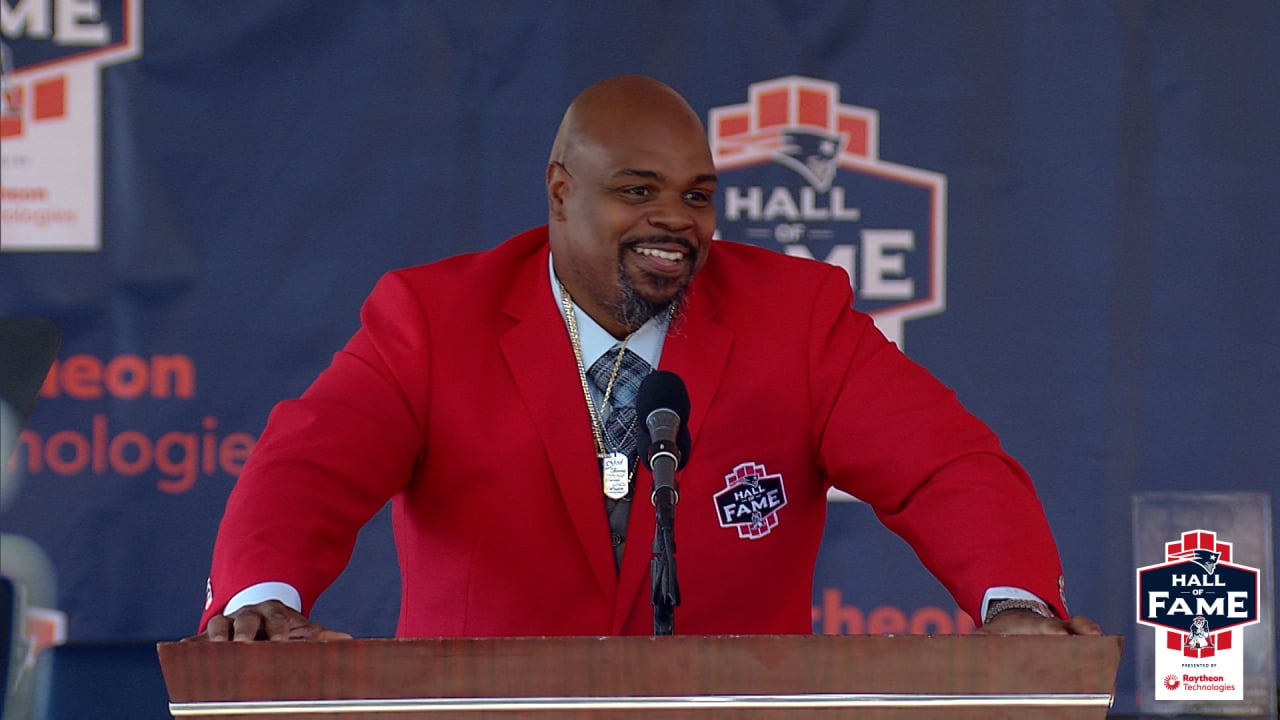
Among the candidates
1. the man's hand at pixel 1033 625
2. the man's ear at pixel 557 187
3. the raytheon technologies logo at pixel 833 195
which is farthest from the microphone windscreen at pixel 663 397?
the raytheon technologies logo at pixel 833 195

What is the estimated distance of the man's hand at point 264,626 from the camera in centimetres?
175

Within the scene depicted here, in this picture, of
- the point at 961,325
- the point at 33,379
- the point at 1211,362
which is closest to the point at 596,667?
the point at 33,379

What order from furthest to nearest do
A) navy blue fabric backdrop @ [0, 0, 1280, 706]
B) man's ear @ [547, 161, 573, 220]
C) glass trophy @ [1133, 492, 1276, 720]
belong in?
navy blue fabric backdrop @ [0, 0, 1280, 706] < man's ear @ [547, 161, 573, 220] < glass trophy @ [1133, 492, 1276, 720]

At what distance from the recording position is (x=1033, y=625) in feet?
5.97

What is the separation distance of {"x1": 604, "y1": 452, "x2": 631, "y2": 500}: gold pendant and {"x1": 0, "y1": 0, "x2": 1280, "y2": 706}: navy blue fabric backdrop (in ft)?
4.73

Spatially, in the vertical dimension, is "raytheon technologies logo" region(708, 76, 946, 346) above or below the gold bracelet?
above

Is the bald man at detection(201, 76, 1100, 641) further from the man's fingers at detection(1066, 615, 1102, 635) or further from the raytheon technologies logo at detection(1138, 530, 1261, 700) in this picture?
the man's fingers at detection(1066, 615, 1102, 635)

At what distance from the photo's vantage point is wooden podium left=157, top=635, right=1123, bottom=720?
1.39m

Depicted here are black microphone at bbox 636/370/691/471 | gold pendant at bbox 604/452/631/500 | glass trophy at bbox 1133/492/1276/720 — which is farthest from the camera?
gold pendant at bbox 604/452/631/500

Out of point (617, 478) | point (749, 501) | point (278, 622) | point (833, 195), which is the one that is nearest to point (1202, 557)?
point (749, 501)

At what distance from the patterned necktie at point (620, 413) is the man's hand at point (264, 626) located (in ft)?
2.38

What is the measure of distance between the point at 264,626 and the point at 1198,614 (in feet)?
4.58

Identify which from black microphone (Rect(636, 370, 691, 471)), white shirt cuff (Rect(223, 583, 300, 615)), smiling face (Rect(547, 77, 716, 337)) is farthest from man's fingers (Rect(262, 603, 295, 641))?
smiling face (Rect(547, 77, 716, 337))

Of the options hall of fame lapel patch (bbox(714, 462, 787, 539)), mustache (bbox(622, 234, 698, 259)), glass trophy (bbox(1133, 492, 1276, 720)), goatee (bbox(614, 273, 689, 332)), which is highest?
mustache (bbox(622, 234, 698, 259))
